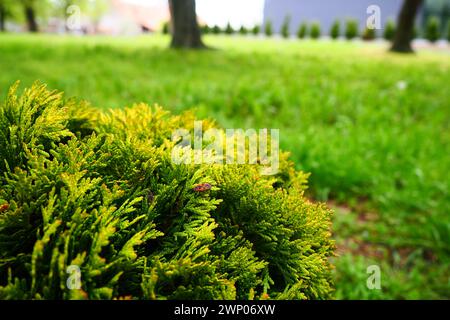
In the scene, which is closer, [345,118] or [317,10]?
[345,118]

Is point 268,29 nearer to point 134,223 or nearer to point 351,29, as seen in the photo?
point 351,29

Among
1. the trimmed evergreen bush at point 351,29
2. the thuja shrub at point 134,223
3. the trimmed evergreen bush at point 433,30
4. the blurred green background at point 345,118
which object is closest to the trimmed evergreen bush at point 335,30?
the trimmed evergreen bush at point 351,29

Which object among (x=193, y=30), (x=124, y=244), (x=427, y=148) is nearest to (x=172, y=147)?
(x=124, y=244)

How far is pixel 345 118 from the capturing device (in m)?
7.04

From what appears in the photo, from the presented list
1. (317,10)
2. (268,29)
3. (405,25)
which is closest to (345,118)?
(405,25)

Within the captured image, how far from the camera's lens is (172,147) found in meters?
1.78

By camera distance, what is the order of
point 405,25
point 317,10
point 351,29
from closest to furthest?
point 405,25 → point 351,29 → point 317,10

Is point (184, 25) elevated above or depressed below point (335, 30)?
above

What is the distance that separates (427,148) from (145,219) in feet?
18.7

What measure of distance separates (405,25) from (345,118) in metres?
11.6

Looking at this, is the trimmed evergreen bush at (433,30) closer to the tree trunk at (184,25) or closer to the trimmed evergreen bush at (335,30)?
the trimmed evergreen bush at (335,30)

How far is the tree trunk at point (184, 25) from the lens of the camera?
13.4 meters

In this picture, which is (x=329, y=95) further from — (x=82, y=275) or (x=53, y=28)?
(x=53, y=28)

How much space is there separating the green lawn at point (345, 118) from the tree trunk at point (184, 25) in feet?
5.84
